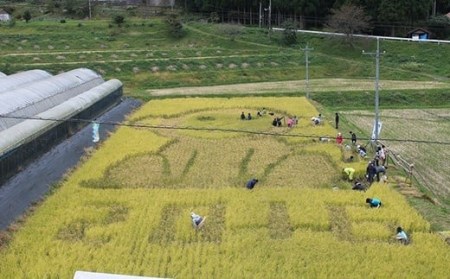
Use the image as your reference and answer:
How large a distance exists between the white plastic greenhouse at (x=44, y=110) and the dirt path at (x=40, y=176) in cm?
30

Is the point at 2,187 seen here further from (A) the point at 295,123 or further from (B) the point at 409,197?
(A) the point at 295,123

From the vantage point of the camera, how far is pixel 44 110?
23766 mm

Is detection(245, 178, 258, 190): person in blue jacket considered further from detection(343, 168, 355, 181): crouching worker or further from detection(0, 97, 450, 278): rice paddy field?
detection(343, 168, 355, 181): crouching worker

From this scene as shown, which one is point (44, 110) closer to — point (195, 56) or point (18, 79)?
point (18, 79)

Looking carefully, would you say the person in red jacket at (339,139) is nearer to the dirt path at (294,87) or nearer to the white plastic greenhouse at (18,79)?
the dirt path at (294,87)

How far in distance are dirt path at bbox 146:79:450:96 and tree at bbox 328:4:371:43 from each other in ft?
26.6

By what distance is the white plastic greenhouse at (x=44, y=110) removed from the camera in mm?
17547

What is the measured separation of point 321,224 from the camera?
13.7 m

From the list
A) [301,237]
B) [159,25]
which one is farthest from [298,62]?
[301,237]

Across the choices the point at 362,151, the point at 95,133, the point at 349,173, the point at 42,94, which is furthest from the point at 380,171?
the point at 42,94

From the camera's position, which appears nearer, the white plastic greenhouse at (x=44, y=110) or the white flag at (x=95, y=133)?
the white plastic greenhouse at (x=44, y=110)

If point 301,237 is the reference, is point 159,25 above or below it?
above

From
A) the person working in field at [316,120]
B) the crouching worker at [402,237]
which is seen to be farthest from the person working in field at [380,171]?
the person working in field at [316,120]

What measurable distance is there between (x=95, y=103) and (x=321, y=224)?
1617 cm
